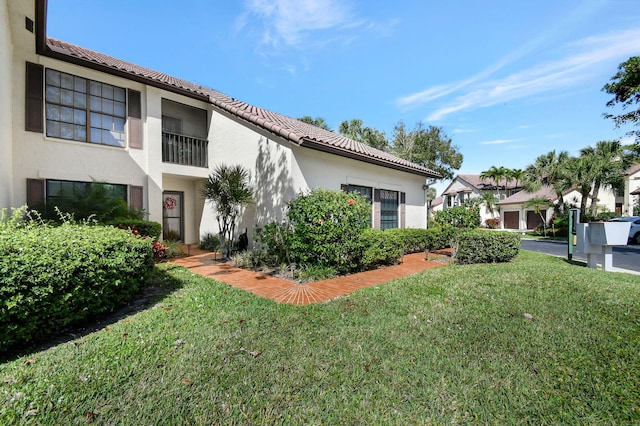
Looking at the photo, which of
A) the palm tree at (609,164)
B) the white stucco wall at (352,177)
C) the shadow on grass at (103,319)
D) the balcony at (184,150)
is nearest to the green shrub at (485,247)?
the white stucco wall at (352,177)

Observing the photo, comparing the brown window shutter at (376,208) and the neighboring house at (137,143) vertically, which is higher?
the neighboring house at (137,143)

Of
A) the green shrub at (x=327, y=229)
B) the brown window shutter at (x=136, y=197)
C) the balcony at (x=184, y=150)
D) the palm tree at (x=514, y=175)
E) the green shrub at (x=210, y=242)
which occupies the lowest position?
the green shrub at (x=210, y=242)

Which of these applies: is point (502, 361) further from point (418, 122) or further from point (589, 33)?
point (418, 122)

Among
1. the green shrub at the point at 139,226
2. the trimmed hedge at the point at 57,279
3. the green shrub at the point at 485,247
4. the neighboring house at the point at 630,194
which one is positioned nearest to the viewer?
the trimmed hedge at the point at 57,279

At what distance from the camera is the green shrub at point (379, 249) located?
7680 millimetres

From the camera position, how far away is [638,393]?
102 inches

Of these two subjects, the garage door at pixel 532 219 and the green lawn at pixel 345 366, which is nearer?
the green lawn at pixel 345 366

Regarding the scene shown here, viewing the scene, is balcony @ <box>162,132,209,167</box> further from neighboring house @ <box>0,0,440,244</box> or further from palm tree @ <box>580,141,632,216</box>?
palm tree @ <box>580,141,632,216</box>

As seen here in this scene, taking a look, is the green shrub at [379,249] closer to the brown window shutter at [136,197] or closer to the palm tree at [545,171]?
the brown window shutter at [136,197]

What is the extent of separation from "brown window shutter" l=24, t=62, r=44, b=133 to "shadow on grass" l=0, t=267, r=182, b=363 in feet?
20.3

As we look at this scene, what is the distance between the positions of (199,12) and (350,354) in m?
11.2

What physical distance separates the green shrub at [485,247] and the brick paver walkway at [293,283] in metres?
0.87

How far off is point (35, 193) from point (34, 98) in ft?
9.04

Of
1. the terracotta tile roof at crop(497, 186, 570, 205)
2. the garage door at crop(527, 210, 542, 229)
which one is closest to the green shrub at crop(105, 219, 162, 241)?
the terracotta tile roof at crop(497, 186, 570, 205)
